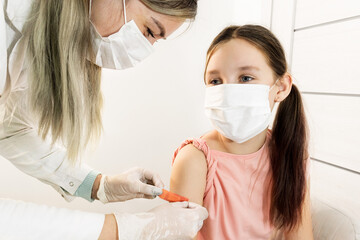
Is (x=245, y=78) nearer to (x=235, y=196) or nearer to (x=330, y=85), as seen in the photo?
(x=235, y=196)

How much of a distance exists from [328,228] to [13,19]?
1.28 metres

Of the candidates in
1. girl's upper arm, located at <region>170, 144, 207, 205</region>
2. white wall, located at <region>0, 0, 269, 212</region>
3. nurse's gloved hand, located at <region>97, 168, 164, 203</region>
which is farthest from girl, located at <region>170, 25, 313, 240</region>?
white wall, located at <region>0, 0, 269, 212</region>

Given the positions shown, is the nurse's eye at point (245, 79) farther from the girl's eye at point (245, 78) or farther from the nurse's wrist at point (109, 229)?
the nurse's wrist at point (109, 229)

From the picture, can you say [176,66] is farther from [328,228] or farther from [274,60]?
[328,228]

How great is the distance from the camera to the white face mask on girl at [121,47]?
920mm

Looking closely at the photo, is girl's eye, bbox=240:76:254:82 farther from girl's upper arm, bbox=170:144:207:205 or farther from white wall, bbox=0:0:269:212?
white wall, bbox=0:0:269:212

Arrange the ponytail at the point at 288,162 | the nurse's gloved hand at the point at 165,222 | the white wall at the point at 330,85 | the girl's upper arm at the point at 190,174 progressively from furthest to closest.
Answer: the white wall at the point at 330,85 < the ponytail at the point at 288,162 < the girl's upper arm at the point at 190,174 < the nurse's gloved hand at the point at 165,222

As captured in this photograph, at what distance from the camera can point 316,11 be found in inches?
59.1

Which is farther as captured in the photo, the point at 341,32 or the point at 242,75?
the point at 341,32

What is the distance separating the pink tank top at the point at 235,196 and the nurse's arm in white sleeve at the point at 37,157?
1.39 ft

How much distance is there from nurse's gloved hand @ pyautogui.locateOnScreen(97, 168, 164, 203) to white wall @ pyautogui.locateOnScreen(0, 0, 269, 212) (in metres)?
0.79

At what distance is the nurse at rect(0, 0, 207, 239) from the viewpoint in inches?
31.2

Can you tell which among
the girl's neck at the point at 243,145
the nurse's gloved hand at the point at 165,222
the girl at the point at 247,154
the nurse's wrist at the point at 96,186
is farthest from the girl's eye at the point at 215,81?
the nurse's wrist at the point at 96,186

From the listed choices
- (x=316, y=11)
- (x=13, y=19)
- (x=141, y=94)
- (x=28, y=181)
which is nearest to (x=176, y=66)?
(x=141, y=94)
